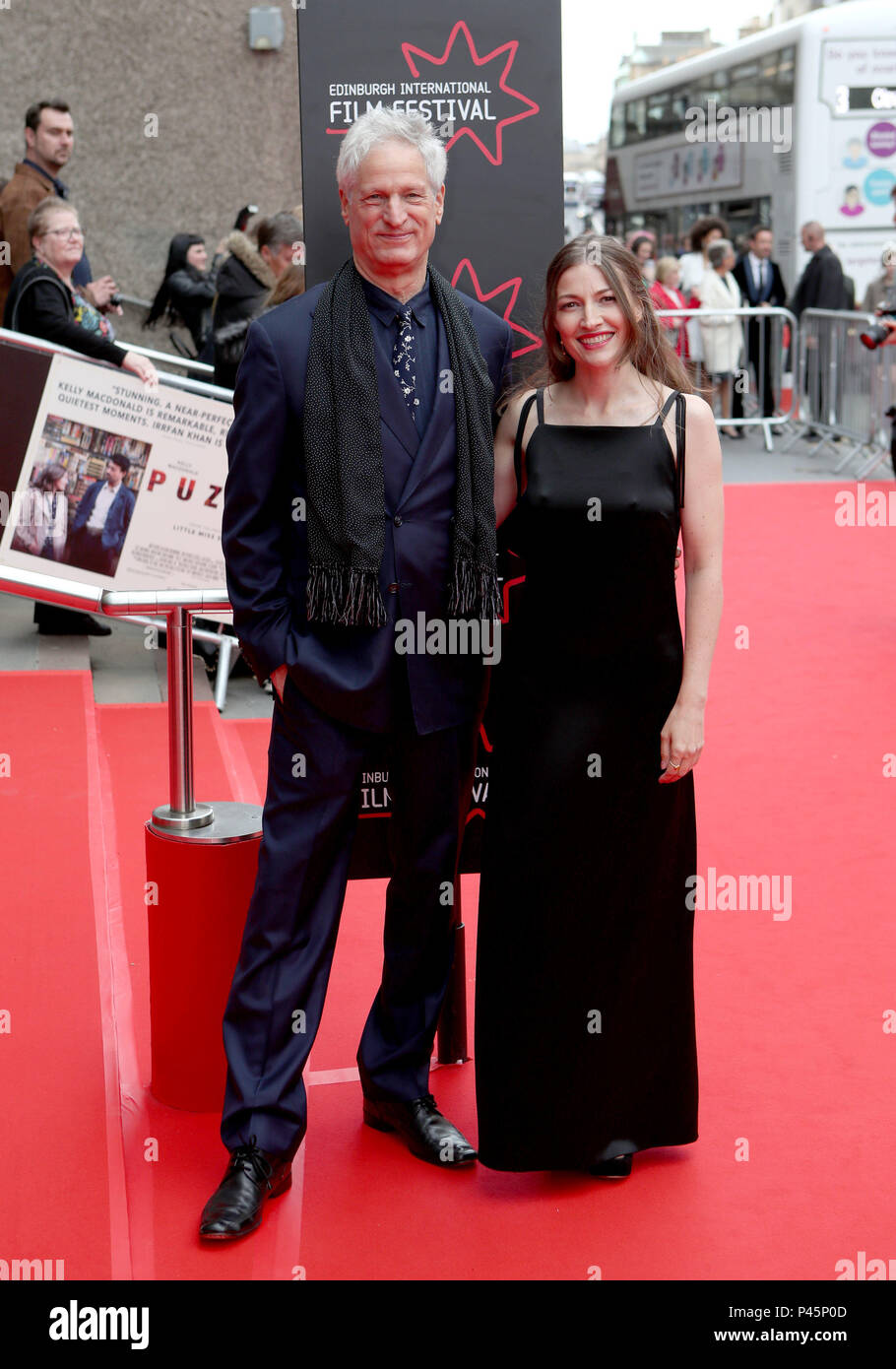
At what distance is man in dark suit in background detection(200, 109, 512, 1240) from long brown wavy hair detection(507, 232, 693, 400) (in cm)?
15

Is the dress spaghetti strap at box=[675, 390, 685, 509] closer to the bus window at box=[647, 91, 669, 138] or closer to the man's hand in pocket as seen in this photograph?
the man's hand in pocket

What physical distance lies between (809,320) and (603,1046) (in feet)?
38.7

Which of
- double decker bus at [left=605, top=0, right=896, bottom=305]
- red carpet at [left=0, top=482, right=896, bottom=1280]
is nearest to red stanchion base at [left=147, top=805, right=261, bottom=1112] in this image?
red carpet at [left=0, top=482, right=896, bottom=1280]

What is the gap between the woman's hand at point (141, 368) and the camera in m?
6.17

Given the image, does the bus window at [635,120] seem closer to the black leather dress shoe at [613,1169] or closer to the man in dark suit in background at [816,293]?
the man in dark suit in background at [816,293]

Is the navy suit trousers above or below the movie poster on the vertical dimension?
below

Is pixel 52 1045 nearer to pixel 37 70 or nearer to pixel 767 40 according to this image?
pixel 37 70

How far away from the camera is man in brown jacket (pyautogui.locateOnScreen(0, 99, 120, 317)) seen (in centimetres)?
727

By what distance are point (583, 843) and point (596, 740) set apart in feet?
0.68

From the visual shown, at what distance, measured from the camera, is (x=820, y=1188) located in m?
3.13

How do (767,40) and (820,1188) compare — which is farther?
(767,40)
